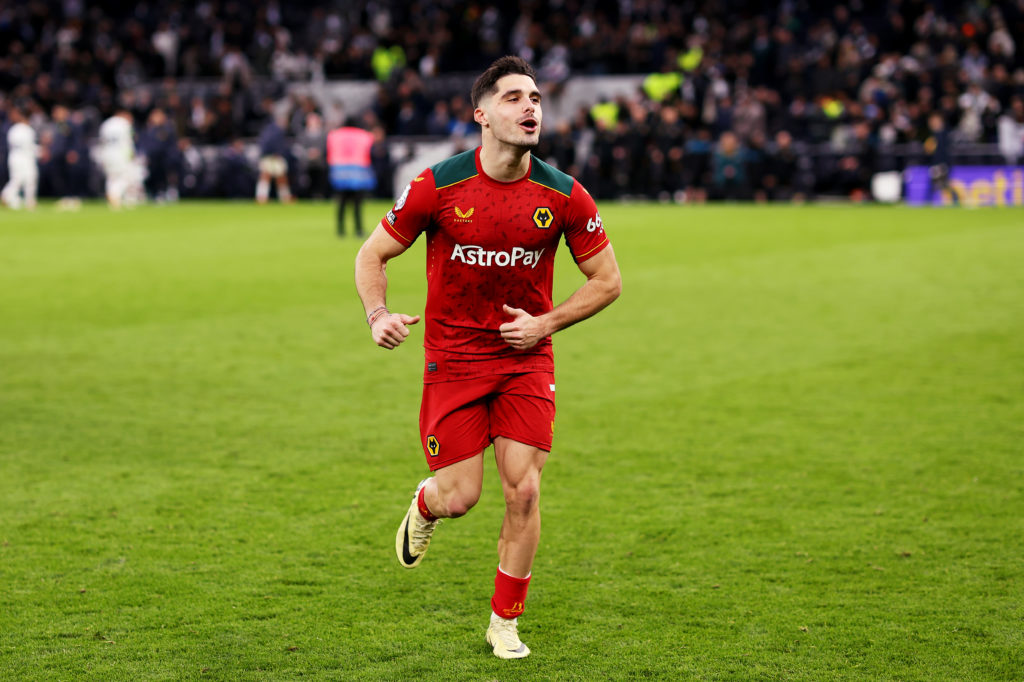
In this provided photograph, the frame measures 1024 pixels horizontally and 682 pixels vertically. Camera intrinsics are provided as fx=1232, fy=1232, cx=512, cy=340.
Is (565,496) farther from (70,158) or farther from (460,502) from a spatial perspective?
(70,158)

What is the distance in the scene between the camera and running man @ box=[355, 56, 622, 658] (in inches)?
187

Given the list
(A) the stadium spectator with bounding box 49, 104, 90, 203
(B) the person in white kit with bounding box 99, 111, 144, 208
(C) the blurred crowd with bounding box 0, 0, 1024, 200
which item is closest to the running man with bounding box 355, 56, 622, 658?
(C) the blurred crowd with bounding box 0, 0, 1024, 200

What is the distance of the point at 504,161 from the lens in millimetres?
4762

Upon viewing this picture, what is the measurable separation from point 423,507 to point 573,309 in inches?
42.0

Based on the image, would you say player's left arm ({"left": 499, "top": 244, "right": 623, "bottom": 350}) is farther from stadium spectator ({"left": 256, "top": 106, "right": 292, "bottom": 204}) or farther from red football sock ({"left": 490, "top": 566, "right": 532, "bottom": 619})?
stadium spectator ({"left": 256, "top": 106, "right": 292, "bottom": 204})

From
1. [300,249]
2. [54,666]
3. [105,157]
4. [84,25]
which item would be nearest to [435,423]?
[54,666]

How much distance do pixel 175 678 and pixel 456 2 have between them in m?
36.4

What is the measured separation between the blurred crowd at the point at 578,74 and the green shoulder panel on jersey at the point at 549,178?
22639 mm

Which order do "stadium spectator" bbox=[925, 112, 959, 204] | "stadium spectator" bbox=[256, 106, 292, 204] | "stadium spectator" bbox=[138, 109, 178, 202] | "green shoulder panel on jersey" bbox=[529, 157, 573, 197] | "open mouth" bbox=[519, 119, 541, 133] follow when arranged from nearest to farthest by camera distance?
"open mouth" bbox=[519, 119, 541, 133]
"green shoulder panel on jersey" bbox=[529, 157, 573, 197]
"stadium spectator" bbox=[925, 112, 959, 204]
"stadium spectator" bbox=[256, 106, 292, 204]
"stadium spectator" bbox=[138, 109, 178, 202]

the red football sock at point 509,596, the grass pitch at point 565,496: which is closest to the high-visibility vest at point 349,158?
the grass pitch at point 565,496

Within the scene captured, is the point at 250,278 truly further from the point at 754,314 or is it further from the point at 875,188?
the point at 875,188

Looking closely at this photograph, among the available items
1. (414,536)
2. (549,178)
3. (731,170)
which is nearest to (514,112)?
(549,178)

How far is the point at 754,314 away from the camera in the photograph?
42.6 ft

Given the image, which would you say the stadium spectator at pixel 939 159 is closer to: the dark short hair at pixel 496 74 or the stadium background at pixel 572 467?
the stadium background at pixel 572 467
